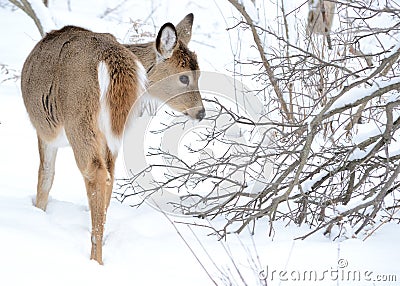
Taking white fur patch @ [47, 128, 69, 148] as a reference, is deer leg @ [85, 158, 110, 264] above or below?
below

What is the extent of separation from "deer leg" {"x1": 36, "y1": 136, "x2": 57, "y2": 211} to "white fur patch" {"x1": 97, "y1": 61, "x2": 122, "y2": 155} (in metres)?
1.20

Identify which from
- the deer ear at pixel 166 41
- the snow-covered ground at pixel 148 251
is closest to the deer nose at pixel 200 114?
the deer ear at pixel 166 41

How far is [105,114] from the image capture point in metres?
4.63

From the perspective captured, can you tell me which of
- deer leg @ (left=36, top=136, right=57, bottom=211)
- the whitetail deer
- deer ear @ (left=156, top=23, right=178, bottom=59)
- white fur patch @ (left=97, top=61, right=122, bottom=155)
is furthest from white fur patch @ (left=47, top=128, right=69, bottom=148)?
deer ear @ (left=156, top=23, right=178, bottom=59)

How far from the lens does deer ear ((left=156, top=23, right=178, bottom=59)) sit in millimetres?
5594

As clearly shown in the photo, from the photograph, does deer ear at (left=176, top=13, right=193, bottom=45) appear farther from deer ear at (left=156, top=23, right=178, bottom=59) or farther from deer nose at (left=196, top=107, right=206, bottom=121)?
deer nose at (left=196, top=107, right=206, bottom=121)

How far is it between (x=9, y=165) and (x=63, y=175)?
538 millimetres

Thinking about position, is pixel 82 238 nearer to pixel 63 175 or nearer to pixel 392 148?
pixel 63 175

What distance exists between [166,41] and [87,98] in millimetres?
1275

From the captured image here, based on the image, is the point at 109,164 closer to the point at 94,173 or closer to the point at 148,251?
the point at 94,173

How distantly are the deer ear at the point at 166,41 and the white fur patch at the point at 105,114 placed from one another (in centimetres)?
103

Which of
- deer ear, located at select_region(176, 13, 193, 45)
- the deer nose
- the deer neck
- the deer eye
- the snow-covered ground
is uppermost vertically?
A: deer ear, located at select_region(176, 13, 193, 45)

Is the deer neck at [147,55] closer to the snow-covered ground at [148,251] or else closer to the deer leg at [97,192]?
the snow-covered ground at [148,251]

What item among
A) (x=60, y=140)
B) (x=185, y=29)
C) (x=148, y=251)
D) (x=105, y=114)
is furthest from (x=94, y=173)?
(x=185, y=29)
